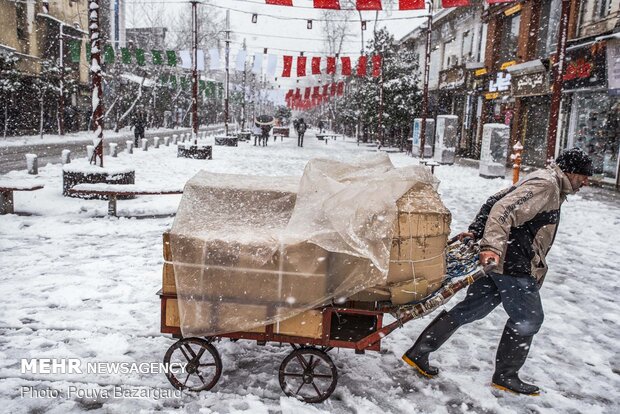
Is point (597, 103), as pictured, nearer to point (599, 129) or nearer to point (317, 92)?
point (599, 129)

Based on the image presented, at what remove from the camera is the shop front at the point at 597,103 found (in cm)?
1503

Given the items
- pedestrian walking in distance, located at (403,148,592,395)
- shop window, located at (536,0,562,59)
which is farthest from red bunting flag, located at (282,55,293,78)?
pedestrian walking in distance, located at (403,148,592,395)

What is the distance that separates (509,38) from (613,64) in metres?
9.63

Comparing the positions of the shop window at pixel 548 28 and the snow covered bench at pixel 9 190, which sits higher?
the shop window at pixel 548 28

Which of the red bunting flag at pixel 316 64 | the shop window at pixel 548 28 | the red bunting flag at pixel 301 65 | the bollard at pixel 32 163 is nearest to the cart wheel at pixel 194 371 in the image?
the bollard at pixel 32 163

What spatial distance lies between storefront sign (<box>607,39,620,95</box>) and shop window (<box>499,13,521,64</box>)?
8.07 metres

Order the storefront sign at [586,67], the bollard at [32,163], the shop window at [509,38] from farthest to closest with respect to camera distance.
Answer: the shop window at [509,38], the storefront sign at [586,67], the bollard at [32,163]

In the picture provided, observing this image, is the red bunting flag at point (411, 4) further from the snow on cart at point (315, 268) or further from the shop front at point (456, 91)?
the shop front at point (456, 91)

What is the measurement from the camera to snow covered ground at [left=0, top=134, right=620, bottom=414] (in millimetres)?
3537

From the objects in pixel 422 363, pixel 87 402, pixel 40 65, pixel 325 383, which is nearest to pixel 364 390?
pixel 325 383

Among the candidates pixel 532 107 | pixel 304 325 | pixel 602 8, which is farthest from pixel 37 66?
pixel 304 325

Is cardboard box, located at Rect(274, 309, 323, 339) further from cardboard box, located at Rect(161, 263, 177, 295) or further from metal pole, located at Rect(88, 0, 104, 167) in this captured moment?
metal pole, located at Rect(88, 0, 104, 167)

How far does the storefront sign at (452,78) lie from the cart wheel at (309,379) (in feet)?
85.6

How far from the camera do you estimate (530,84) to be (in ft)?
66.0
